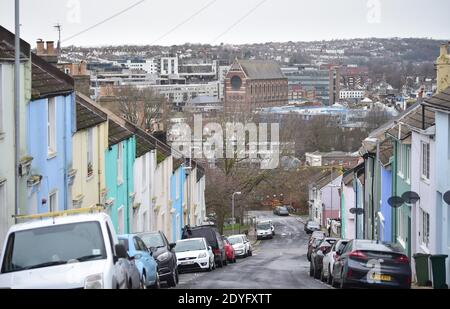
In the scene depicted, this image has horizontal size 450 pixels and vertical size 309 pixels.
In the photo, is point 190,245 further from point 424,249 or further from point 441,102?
point 441,102

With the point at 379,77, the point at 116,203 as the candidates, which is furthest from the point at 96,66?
the point at 116,203

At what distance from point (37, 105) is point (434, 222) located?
1074 cm

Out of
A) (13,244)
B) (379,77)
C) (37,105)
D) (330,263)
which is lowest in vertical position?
(330,263)

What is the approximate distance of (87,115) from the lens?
1083 inches

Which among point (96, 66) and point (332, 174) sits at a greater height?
point (96, 66)

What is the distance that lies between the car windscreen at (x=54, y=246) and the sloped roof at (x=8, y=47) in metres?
6.75

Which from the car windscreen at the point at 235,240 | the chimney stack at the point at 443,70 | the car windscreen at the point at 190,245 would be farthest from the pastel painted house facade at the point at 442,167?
the car windscreen at the point at 235,240

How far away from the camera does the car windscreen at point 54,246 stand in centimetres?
1191

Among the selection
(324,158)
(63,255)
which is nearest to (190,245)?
(63,255)

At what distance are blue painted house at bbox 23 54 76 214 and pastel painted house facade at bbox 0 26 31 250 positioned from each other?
0.43 m

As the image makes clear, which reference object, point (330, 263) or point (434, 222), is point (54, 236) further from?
point (434, 222)
